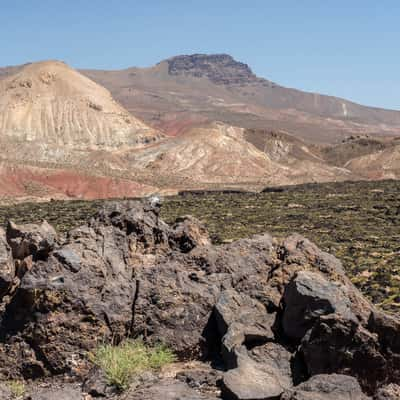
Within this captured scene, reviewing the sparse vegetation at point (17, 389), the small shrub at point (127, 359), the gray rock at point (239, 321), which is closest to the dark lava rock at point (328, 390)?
the gray rock at point (239, 321)

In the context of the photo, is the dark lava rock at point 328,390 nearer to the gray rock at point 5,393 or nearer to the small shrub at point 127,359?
the small shrub at point 127,359

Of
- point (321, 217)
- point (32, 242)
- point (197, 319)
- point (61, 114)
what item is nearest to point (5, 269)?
point (32, 242)

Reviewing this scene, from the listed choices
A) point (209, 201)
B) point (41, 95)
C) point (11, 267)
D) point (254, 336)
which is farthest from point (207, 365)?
point (41, 95)

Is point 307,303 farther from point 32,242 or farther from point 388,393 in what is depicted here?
point 32,242

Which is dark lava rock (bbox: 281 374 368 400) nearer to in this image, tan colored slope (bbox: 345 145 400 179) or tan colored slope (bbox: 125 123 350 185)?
tan colored slope (bbox: 125 123 350 185)

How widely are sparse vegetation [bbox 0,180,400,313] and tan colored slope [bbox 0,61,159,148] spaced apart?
35.8 meters

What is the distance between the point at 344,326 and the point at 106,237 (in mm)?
4637

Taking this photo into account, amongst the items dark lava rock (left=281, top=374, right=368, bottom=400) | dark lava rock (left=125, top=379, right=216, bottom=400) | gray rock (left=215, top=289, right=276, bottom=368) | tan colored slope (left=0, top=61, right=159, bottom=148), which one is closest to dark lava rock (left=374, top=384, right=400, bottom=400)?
dark lava rock (left=281, top=374, right=368, bottom=400)

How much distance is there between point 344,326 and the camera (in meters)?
8.30

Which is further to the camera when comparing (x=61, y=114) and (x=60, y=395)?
(x=61, y=114)

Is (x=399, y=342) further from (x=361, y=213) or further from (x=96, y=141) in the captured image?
(x=96, y=141)

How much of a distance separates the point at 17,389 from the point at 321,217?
45.7 meters

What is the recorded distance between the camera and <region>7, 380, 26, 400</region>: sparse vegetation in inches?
323

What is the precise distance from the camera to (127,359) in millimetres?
8398
